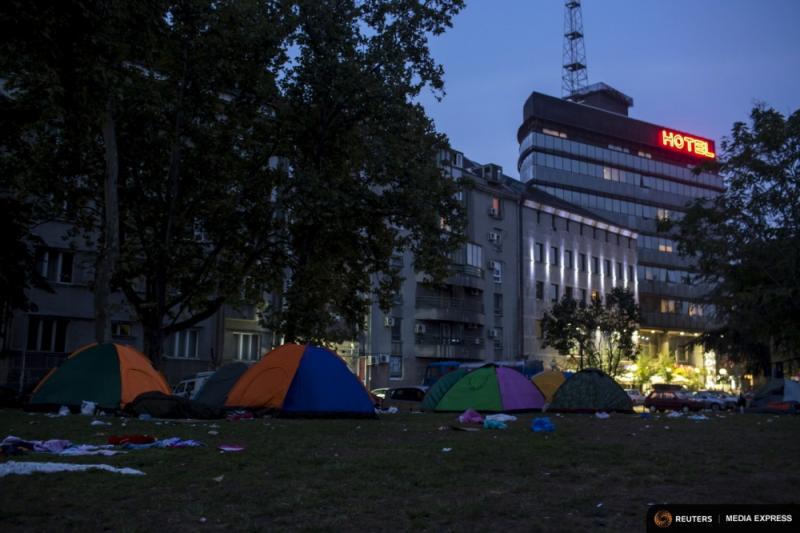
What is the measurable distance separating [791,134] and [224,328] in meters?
30.0

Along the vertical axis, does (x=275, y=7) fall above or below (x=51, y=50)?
above

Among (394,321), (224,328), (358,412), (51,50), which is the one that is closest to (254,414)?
(358,412)

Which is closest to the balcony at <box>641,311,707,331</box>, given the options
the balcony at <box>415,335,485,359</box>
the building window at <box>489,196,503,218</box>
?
the building window at <box>489,196,503,218</box>

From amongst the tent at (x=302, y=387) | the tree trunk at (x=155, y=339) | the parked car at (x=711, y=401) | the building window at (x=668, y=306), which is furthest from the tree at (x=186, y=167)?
the building window at (x=668, y=306)

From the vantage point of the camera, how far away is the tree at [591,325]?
59.5 metres

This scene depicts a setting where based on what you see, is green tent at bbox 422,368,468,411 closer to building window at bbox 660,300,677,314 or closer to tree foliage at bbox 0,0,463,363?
tree foliage at bbox 0,0,463,363

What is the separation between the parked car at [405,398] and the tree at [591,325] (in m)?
27.4

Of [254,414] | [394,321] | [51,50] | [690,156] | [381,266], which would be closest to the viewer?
[51,50]

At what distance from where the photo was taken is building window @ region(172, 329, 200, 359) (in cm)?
4025

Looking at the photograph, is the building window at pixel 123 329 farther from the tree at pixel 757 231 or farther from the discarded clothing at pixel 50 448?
the discarded clothing at pixel 50 448

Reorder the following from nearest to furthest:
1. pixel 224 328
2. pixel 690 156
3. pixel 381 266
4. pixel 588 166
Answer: pixel 381 266
pixel 224 328
pixel 588 166
pixel 690 156

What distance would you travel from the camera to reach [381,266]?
88.8ft

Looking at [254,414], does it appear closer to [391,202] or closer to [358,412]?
[358,412]

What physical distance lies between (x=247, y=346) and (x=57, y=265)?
11985mm
